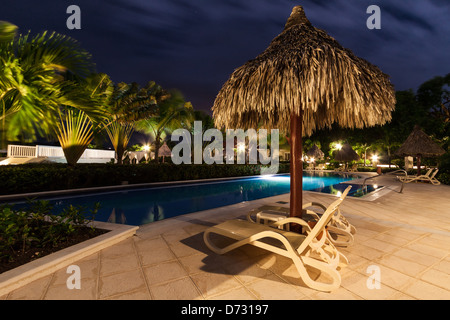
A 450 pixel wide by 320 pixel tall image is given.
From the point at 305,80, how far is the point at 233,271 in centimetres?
291

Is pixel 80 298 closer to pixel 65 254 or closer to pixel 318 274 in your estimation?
pixel 65 254

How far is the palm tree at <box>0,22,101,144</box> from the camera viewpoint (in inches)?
129

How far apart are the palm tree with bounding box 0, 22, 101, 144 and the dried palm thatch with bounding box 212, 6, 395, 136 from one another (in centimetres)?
290

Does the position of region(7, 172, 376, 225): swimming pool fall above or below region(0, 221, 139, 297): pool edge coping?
below

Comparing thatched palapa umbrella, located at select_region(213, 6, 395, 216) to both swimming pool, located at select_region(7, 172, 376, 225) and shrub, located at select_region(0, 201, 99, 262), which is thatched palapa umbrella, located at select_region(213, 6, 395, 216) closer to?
shrub, located at select_region(0, 201, 99, 262)

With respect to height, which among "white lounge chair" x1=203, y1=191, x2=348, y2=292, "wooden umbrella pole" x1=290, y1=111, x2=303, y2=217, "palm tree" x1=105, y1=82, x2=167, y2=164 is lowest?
"white lounge chair" x1=203, y1=191, x2=348, y2=292

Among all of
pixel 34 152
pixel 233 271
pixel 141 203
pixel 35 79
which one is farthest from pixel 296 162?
pixel 34 152

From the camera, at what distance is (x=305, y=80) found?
3129 mm

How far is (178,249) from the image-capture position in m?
3.35

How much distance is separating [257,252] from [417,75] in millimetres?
130080

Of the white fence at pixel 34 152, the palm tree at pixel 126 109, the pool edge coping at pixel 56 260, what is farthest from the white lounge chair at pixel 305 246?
the white fence at pixel 34 152

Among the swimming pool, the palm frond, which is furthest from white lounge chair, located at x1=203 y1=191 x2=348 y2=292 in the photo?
the palm frond

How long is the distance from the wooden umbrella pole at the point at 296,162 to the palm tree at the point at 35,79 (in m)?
4.05
